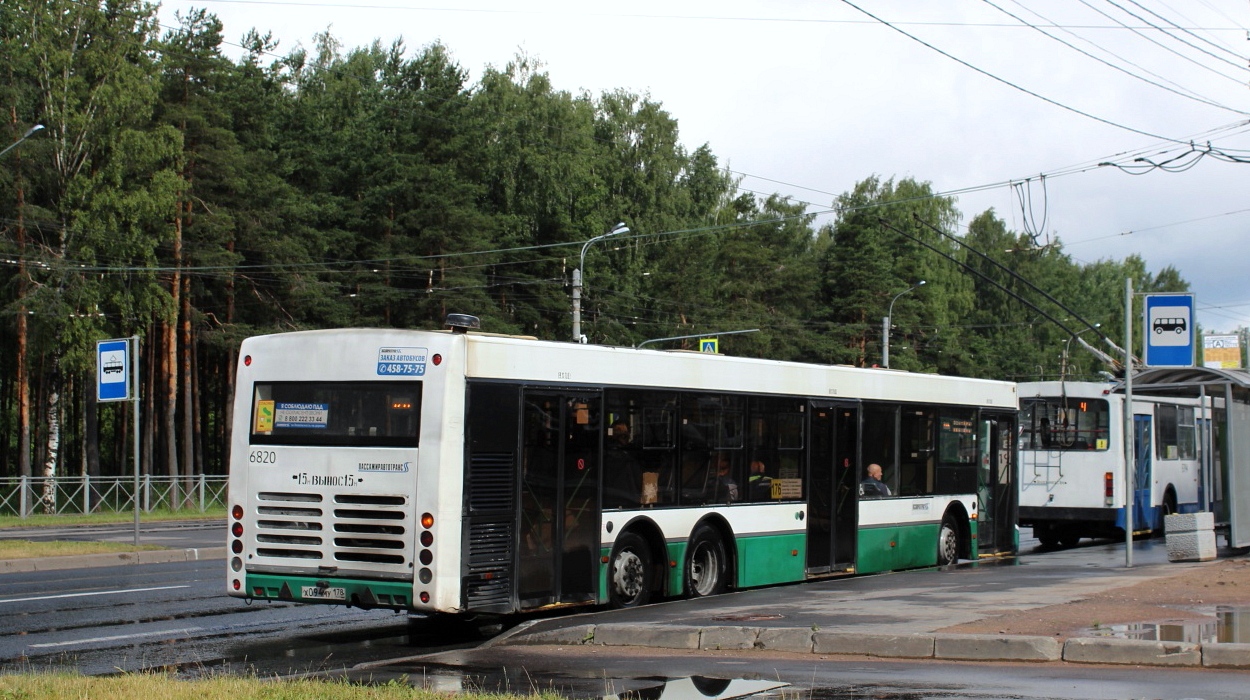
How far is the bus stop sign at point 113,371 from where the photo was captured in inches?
905

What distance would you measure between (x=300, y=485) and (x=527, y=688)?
164 inches

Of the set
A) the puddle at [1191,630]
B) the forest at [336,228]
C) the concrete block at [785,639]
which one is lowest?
the concrete block at [785,639]

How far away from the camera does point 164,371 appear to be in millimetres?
49688

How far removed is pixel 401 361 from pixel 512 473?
144 centimetres

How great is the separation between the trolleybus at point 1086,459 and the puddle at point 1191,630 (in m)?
14.3

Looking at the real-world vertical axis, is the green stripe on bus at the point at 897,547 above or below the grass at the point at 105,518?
above

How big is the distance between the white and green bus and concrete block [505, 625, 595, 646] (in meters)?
0.55

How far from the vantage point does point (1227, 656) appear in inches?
381

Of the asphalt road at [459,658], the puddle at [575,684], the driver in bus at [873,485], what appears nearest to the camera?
the puddle at [575,684]

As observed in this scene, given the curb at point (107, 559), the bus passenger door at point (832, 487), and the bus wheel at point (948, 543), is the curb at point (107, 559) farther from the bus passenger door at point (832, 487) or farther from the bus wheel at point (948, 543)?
the bus wheel at point (948, 543)

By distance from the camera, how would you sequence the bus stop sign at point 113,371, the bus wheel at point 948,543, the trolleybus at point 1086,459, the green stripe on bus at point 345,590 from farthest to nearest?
the trolleybus at point 1086,459 → the bus stop sign at point 113,371 → the bus wheel at point 948,543 → the green stripe on bus at point 345,590

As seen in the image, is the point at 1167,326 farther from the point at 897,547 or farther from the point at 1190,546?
the point at 897,547

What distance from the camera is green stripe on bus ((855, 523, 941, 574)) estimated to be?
18.3 meters

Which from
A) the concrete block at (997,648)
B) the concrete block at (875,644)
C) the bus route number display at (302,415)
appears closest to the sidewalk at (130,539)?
the bus route number display at (302,415)
